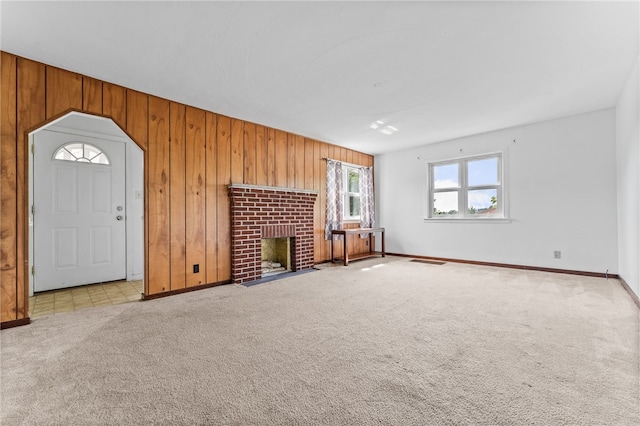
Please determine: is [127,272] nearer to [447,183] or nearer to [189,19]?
[189,19]

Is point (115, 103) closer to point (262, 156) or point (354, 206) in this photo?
point (262, 156)

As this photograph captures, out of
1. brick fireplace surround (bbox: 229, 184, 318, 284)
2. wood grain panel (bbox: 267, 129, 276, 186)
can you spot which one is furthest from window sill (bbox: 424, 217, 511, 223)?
wood grain panel (bbox: 267, 129, 276, 186)

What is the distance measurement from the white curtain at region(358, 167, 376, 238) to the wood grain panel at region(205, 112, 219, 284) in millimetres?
3338

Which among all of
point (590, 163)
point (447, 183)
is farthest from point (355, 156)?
point (590, 163)

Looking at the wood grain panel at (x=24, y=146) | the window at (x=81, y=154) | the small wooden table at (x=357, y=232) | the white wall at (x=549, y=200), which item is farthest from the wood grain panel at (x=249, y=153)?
the white wall at (x=549, y=200)

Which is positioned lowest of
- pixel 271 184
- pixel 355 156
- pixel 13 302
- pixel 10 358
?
pixel 10 358

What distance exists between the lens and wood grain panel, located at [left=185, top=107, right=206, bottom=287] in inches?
143

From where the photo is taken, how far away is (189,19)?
2098mm

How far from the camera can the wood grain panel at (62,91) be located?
8.92ft

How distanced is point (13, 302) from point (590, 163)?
691cm

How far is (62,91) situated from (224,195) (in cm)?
194

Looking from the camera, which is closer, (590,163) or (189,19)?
(189,19)

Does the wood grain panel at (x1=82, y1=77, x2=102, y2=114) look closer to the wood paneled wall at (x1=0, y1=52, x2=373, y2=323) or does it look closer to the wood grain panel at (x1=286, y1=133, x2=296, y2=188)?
the wood paneled wall at (x1=0, y1=52, x2=373, y2=323)

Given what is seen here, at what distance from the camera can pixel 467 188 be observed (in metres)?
5.35
